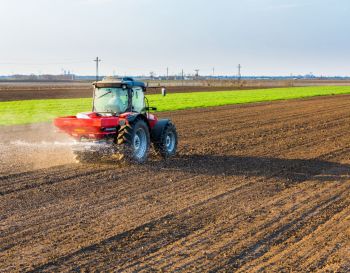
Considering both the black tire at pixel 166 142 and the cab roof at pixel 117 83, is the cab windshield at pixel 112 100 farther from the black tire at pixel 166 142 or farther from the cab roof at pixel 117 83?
the black tire at pixel 166 142

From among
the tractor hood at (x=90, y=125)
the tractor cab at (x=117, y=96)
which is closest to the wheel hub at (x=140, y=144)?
the tractor cab at (x=117, y=96)

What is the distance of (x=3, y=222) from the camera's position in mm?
8633

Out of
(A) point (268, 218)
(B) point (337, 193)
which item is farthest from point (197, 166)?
(A) point (268, 218)

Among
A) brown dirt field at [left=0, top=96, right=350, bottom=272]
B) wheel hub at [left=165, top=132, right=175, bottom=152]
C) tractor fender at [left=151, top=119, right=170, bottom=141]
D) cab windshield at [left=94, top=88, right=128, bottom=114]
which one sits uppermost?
cab windshield at [left=94, top=88, right=128, bottom=114]

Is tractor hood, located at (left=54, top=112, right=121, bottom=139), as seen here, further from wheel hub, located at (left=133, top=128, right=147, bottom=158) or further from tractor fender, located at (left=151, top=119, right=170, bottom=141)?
tractor fender, located at (left=151, top=119, right=170, bottom=141)

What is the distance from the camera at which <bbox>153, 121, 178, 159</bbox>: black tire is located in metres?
14.0

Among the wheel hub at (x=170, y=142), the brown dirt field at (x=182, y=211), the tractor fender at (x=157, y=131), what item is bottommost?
the brown dirt field at (x=182, y=211)

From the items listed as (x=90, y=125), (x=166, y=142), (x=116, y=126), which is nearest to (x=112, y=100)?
(x=116, y=126)

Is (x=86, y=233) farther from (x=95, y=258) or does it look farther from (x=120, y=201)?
(x=120, y=201)

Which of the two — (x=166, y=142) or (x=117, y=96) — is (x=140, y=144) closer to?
(x=166, y=142)

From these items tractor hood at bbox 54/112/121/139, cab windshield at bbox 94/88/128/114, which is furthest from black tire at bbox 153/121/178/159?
tractor hood at bbox 54/112/121/139

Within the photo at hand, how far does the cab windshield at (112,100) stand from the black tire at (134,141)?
23.1 inches

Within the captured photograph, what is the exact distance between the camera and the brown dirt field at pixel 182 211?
7047 mm

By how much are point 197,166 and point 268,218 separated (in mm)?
4633
